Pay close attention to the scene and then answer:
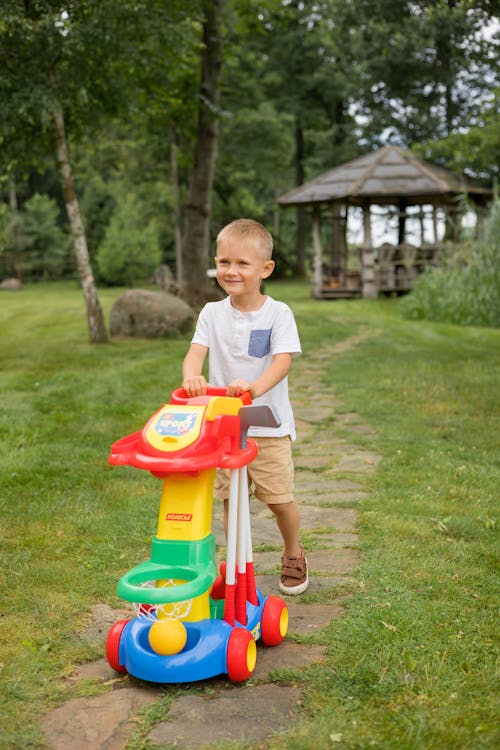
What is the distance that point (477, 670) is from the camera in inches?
106

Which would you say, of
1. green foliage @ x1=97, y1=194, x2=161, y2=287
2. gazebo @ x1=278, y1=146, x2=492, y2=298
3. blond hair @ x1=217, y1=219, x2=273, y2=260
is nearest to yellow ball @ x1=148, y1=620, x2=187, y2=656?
blond hair @ x1=217, y1=219, x2=273, y2=260

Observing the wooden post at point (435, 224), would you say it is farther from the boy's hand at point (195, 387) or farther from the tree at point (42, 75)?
the boy's hand at point (195, 387)

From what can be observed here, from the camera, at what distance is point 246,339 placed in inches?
129

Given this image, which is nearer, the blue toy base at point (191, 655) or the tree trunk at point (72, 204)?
the blue toy base at point (191, 655)

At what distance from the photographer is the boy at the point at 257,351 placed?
10.3ft

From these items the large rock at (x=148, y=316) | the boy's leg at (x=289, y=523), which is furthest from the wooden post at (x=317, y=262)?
the boy's leg at (x=289, y=523)

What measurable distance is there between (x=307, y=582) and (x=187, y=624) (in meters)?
0.89

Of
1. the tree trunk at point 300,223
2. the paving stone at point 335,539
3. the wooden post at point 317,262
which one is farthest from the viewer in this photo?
the tree trunk at point 300,223

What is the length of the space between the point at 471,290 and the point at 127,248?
16.5 metres

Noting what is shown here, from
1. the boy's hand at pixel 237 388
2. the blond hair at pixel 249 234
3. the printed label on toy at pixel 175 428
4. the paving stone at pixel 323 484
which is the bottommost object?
the paving stone at pixel 323 484

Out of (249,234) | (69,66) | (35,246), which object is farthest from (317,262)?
(249,234)

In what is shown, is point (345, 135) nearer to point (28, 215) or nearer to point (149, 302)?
point (28, 215)

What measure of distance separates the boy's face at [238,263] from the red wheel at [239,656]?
1.26 metres

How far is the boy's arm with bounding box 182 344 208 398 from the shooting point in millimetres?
2969
